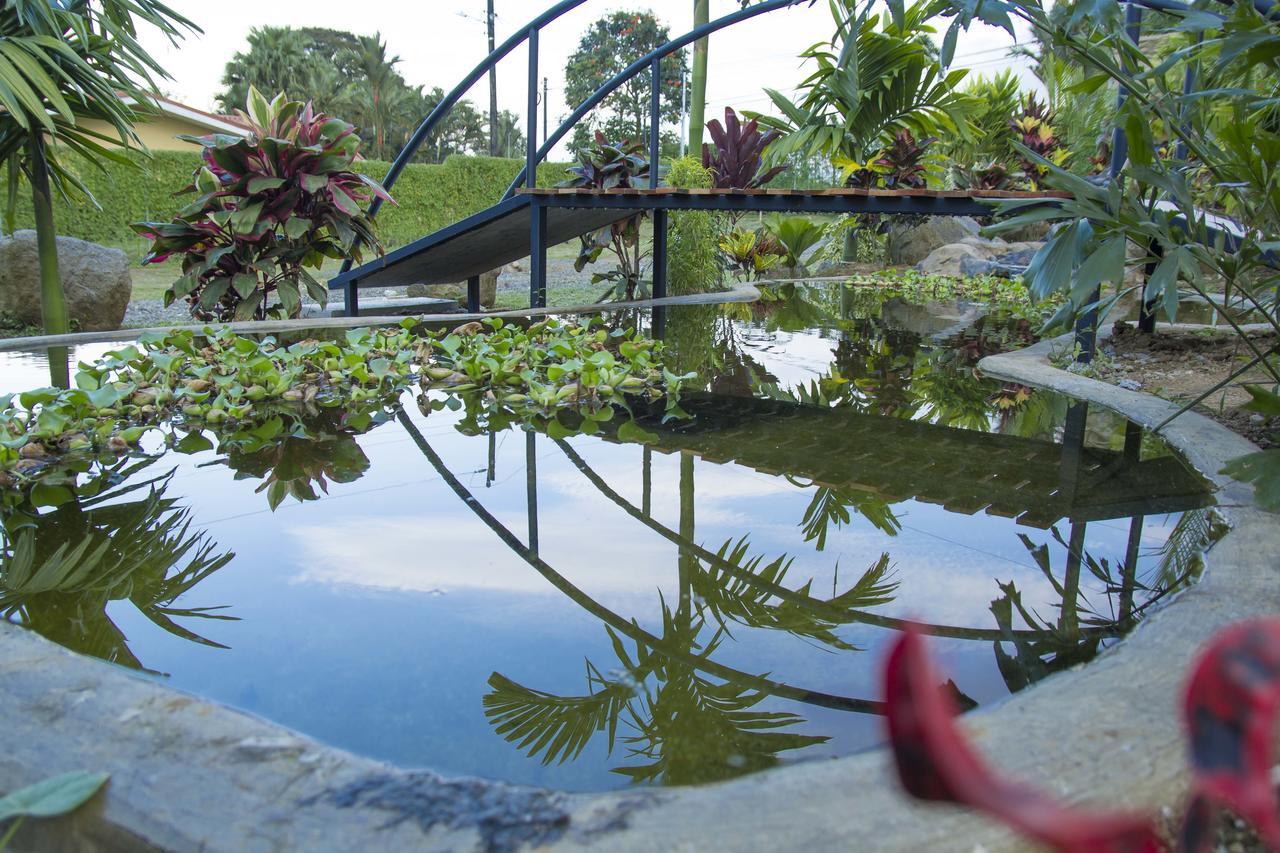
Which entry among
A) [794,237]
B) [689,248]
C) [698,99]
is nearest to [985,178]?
[794,237]

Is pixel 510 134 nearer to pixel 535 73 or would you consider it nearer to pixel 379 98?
pixel 379 98

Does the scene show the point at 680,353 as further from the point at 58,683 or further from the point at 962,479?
the point at 58,683

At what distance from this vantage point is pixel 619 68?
35.4 metres

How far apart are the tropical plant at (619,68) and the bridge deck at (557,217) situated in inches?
1072

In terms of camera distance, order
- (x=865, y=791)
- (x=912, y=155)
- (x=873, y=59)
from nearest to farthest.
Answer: (x=865, y=791), (x=873, y=59), (x=912, y=155)

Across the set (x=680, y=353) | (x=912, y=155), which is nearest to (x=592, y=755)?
(x=680, y=353)

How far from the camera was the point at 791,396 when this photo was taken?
4.31 m

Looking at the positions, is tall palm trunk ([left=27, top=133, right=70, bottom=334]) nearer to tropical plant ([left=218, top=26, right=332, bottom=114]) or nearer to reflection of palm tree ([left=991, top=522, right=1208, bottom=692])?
reflection of palm tree ([left=991, top=522, right=1208, bottom=692])

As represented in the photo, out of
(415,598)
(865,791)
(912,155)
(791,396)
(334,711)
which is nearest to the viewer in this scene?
(865,791)

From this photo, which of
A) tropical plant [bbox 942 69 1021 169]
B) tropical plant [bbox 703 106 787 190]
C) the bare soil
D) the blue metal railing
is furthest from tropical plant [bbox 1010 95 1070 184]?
the bare soil

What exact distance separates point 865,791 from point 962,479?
6.78 feet

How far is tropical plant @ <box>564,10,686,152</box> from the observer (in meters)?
34.8

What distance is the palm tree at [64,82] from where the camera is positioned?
17.1 feet

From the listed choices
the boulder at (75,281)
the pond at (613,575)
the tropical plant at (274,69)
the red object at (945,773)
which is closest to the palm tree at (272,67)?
the tropical plant at (274,69)
